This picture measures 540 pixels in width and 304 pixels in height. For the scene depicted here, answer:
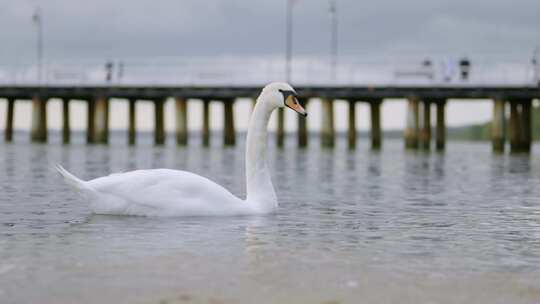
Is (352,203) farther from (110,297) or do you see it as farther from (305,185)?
(110,297)

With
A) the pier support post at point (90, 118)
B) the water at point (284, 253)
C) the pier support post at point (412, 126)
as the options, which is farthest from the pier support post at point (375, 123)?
the water at point (284, 253)

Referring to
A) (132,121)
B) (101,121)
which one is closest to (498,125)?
(101,121)

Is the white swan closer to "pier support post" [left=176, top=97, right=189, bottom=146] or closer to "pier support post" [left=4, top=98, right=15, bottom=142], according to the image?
"pier support post" [left=176, top=97, right=189, bottom=146]

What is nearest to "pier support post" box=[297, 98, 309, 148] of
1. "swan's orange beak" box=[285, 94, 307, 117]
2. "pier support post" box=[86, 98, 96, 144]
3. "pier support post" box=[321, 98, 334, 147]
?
"pier support post" box=[321, 98, 334, 147]

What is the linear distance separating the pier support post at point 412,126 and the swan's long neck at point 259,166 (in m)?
35.5

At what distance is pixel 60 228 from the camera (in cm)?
1006

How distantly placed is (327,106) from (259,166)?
122 ft

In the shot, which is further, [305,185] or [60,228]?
[305,185]

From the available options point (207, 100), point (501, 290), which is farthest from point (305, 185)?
point (207, 100)

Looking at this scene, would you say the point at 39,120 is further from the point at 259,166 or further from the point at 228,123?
the point at 259,166

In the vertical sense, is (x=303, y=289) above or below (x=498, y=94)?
below

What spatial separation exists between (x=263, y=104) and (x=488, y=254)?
4076 mm

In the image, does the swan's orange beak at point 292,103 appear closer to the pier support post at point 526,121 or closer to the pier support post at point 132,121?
the pier support post at point 526,121

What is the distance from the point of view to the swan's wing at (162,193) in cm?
1093
